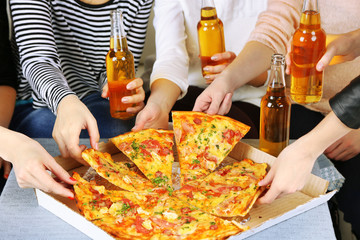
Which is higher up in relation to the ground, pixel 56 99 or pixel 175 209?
pixel 56 99

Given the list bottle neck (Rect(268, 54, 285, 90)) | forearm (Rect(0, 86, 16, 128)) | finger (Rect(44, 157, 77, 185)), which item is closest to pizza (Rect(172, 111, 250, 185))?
bottle neck (Rect(268, 54, 285, 90))

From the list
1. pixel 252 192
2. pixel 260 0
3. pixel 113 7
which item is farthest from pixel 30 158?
pixel 260 0

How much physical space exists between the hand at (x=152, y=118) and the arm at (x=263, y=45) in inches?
8.3

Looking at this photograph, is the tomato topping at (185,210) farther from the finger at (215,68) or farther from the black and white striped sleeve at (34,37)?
the black and white striped sleeve at (34,37)

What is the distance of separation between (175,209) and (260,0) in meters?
1.14

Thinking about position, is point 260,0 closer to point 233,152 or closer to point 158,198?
point 233,152

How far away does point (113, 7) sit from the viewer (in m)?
1.84

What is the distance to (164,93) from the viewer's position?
1.62 m

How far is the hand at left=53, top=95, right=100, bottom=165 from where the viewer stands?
127cm

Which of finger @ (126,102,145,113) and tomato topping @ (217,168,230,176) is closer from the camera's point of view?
tomato topping @ (217,168,230,176)

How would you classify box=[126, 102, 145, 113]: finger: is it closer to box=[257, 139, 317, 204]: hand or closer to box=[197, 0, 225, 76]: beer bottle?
box=[197, 0, 225, 76]: beer bottle

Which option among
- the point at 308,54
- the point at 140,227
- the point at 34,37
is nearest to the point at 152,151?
the point at 140,227

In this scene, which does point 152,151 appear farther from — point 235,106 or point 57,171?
point 235,106

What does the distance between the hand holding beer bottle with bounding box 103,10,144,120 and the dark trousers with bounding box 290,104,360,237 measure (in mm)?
685
